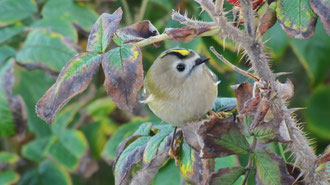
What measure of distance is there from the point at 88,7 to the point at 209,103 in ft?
2.66

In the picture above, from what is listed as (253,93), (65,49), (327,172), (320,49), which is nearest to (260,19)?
(253,93)

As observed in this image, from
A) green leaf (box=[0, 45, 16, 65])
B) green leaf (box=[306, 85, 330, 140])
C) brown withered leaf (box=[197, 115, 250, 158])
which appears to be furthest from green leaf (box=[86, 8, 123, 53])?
green leaf (box=[306, 85, 330, 140])

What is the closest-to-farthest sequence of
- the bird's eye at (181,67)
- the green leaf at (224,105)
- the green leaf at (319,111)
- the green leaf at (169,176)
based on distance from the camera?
the green leaf at (224,105) → the bird's eye at (181,67) → the green leaf at (169,176) → the green leaf at (319,111)

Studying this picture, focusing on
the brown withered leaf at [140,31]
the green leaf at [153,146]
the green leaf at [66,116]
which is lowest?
the green leaf at [66,116]

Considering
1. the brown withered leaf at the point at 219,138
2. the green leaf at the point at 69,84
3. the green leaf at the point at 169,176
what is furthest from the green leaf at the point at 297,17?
the green leaf at the point at 169,176

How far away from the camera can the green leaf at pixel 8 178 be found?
5.15 ft

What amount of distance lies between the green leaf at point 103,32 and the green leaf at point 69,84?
0.8 inches

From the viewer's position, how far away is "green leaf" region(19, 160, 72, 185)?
1.62m

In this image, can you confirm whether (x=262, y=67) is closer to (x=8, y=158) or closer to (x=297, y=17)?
(x=297, y=17)

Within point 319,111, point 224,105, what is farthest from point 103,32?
point 319,111

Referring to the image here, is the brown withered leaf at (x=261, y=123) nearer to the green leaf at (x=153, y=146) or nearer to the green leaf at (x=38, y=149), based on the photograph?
the green leaf at (x=153, y=146)

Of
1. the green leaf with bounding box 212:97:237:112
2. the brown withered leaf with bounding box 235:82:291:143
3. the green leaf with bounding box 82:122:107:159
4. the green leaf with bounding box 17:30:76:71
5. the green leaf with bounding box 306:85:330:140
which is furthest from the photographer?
the green leaf with bounding box 306:85:330:140

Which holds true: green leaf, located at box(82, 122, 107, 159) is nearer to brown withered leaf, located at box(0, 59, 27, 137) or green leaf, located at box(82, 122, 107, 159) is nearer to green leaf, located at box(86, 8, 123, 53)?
brown withered leaf, located at box(0, 59, 27, 137)

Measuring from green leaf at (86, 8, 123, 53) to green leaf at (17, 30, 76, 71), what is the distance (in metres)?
0.60
